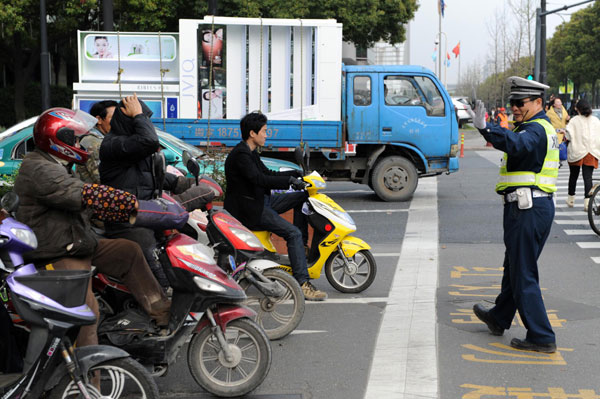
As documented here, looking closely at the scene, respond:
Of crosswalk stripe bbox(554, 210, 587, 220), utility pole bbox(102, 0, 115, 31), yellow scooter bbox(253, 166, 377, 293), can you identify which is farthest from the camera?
utility pole bbox(102, 0, 115, 31)

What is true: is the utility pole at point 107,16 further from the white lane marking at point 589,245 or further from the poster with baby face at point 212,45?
the white lane marking at point 589,245

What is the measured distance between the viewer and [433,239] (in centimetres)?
1062

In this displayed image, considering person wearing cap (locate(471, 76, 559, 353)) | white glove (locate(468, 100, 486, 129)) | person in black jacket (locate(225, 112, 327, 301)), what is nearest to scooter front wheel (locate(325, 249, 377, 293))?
person in black jacket (locate(225, 112, 327, 301))

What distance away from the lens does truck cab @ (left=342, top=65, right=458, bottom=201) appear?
14156 millimetres

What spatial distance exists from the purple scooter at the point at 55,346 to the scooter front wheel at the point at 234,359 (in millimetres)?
680

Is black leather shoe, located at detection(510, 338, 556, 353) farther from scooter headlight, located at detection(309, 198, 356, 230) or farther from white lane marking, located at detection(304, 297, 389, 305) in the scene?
scooter headlight, located at detection(309, 198, 356, 230)

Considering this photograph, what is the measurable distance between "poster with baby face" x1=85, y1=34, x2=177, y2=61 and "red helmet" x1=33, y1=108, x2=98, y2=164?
9849 mm

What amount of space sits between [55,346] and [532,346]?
334 cm

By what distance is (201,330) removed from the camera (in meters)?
4.65

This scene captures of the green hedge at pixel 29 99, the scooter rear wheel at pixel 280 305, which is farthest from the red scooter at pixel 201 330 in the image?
the green hedge at pixel 29 99

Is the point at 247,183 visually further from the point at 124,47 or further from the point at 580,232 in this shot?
the point at 124,47

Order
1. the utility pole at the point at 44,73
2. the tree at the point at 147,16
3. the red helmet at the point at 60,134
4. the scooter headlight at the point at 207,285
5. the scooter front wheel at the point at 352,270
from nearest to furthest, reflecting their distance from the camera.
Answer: the red helmet at the point at 60,134 < the scooter headlight at the point at 207,285 < the scooter front wheel at the point at 352,270 < the utility pole at the point at 44,73 < the tree at the point at 147,16

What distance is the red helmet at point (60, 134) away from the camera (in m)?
4.29

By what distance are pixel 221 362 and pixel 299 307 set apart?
4.73 feet
